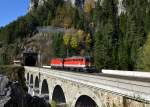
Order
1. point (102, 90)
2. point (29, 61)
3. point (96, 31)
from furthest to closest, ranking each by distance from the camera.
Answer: point (96, 31) → point (29, 61) → point (102, 90)

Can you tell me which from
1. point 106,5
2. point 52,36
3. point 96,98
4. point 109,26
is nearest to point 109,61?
point 109,26

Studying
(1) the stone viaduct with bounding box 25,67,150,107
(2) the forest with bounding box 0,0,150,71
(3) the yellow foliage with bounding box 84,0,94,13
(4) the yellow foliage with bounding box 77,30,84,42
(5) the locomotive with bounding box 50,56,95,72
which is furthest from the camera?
(3) the yellow foliage with bounding box 84,0,94,13

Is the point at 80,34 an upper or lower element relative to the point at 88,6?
lower

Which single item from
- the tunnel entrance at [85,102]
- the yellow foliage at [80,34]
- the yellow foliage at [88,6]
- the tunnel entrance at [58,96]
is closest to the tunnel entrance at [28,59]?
the yellow foliage at [80,34]

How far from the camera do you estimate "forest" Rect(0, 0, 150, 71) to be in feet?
273

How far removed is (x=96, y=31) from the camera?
135 metres

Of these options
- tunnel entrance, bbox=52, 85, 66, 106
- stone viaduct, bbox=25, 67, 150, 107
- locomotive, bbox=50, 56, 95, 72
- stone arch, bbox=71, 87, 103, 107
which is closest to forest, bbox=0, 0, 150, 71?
locomotive, bbox=50, 56, 95, 72

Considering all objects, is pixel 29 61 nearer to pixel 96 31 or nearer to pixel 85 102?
pixel 96 31

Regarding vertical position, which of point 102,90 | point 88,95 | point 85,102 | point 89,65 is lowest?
point 85,102

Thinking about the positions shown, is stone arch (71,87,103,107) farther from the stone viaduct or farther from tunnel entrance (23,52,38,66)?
tunnel entrance (23,52,38,66)

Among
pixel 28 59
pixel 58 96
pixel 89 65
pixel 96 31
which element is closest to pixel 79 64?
pixel 89 65

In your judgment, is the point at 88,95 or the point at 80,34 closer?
the point at 88,95

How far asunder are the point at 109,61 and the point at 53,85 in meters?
34.6

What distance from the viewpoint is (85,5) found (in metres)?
174
